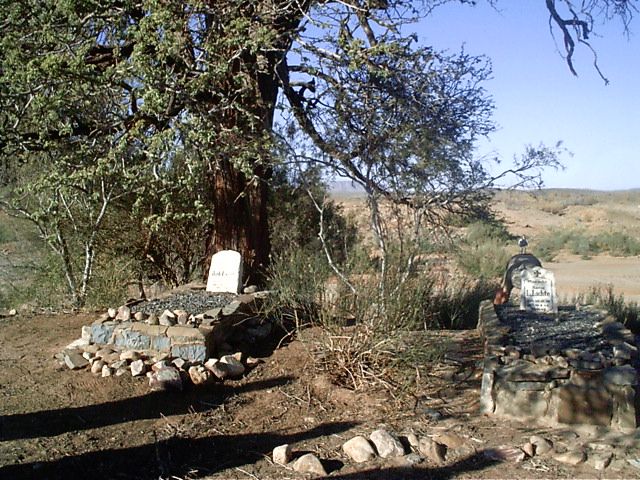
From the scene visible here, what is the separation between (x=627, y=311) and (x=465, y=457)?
591 centimetres

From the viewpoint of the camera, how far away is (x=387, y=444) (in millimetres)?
5309

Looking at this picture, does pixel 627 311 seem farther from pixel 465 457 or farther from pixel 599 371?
pixel 465 457

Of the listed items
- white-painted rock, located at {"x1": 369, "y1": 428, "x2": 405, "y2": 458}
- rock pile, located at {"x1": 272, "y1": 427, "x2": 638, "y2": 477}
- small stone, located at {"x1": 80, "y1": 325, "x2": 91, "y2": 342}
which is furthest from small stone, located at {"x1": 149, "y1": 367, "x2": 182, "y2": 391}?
white-painted rock, located at {"x1": 369, "y1": 428, "x2": 405, "y2": 458}

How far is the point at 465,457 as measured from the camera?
5.25 m

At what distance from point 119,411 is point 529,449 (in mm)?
3356

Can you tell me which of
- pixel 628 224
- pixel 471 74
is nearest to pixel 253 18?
pixel 471 74

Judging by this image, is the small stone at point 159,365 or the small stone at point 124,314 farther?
the small stone at point 124,314

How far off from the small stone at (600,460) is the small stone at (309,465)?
1829 millimetres

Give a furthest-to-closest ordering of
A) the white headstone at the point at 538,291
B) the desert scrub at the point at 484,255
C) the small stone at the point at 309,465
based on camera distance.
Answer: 1. the desert scrub at the point at 484,255
2. the white headstone at the point at 538,291
3. the small stone at the point at 309,465

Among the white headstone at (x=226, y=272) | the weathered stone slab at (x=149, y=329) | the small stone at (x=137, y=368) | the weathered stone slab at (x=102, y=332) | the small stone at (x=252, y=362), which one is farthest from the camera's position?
the white headstone at (x=226, y=272)

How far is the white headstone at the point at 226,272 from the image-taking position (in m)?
8.91

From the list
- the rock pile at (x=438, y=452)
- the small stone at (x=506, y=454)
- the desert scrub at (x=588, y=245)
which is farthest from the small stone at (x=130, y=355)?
the desert scrub at (x=588, y=245)

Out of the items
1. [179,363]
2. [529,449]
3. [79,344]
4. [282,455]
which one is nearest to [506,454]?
[529,449]

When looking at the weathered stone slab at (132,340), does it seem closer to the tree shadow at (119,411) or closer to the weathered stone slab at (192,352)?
the weathered stone slab at (192,352)
